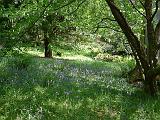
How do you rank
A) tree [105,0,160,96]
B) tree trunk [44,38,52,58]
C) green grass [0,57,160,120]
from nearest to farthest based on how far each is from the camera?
green grass [0,57,160,120]
tree [105,0,160,96]
tree trunk [44,38,52,58]

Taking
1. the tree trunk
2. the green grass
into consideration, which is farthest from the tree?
the tree trunk

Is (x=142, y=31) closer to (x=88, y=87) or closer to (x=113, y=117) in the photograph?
(x=88, y=87)

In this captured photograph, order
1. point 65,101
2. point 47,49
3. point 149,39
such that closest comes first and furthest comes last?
point 65,101, point 149,39, point 47,49

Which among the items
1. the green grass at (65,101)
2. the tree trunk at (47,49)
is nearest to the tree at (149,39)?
the green grass at (65,101)

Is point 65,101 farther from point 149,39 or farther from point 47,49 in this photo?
point 47,49

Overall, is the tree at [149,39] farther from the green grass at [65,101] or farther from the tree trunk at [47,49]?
the tree trunk at [47,49]

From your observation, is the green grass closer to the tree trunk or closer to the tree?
the tree

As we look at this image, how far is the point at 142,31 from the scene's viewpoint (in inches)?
684

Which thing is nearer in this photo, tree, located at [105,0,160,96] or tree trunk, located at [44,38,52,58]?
tree, located at [105,0,160,96]

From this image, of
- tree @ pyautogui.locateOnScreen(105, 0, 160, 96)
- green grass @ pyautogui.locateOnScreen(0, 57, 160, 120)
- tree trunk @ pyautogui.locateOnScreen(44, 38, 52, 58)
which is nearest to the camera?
green grass @ pyautogui.locateOnScreen(0, 57, 160, 120)

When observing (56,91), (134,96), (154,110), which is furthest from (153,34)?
(56,91)

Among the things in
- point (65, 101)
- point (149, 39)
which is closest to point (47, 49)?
point (149, 39)

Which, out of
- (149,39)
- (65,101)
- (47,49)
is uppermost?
(149,39)

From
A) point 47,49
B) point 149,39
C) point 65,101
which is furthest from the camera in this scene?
point 47,49
